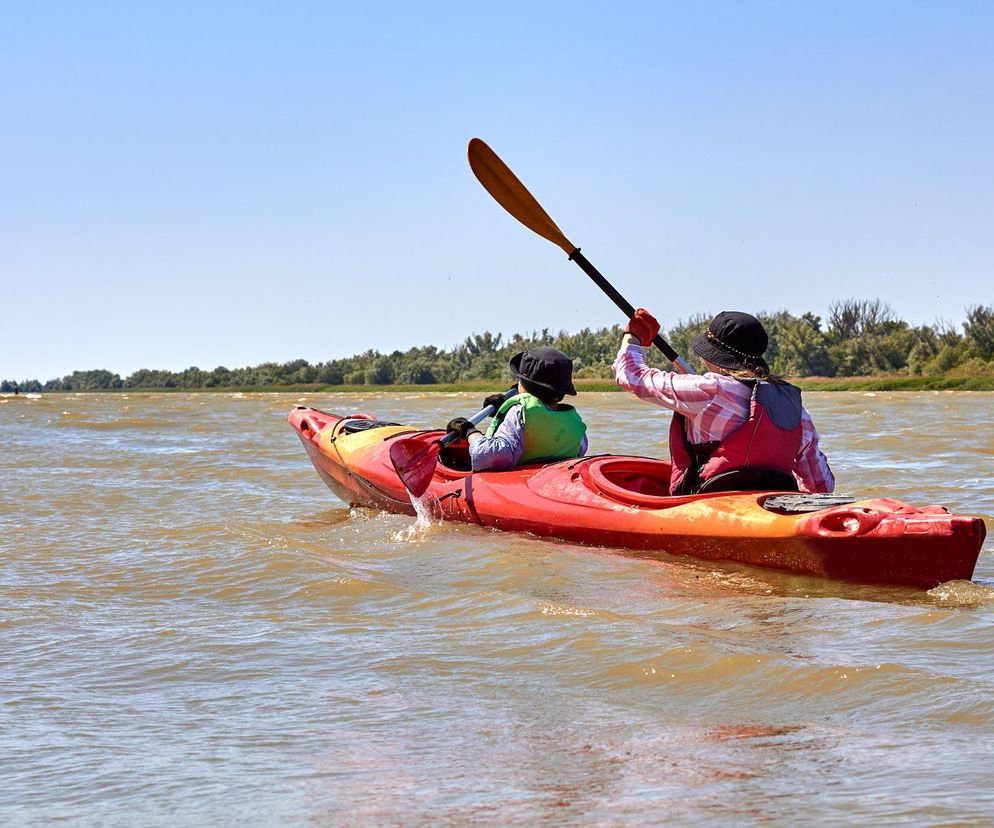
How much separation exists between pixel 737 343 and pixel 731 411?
305mm

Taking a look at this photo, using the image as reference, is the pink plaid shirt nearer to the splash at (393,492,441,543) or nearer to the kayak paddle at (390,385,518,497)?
the kayak paddle at (390,385,518,497)

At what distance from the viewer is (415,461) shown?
6566 mm

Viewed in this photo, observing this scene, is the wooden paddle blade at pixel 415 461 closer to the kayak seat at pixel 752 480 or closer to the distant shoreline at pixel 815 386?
the kayak seat at pixel 752 480

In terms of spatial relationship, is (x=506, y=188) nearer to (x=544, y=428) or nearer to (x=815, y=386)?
(x=544, y=428)

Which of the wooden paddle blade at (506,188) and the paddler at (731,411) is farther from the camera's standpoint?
the wooden paddle blade at (506,188)

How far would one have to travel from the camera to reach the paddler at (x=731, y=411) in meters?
4.71

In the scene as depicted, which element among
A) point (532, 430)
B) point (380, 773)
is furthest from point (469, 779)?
point (532, 430)

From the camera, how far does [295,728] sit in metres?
2.65

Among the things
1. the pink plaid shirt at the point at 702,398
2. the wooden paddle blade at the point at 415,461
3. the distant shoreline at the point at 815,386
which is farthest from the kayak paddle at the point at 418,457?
the distant shoreline at the point at 815,386

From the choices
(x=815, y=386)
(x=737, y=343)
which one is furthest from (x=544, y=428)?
(x=815, y=386)

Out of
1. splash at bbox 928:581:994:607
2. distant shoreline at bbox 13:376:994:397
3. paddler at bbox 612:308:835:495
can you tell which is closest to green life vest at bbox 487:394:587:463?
paddler at bbox 612:308:835:495

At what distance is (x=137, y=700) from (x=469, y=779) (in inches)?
43.9

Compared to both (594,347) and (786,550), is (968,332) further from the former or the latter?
(786,550)

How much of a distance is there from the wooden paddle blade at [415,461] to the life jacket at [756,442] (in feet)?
5.93
